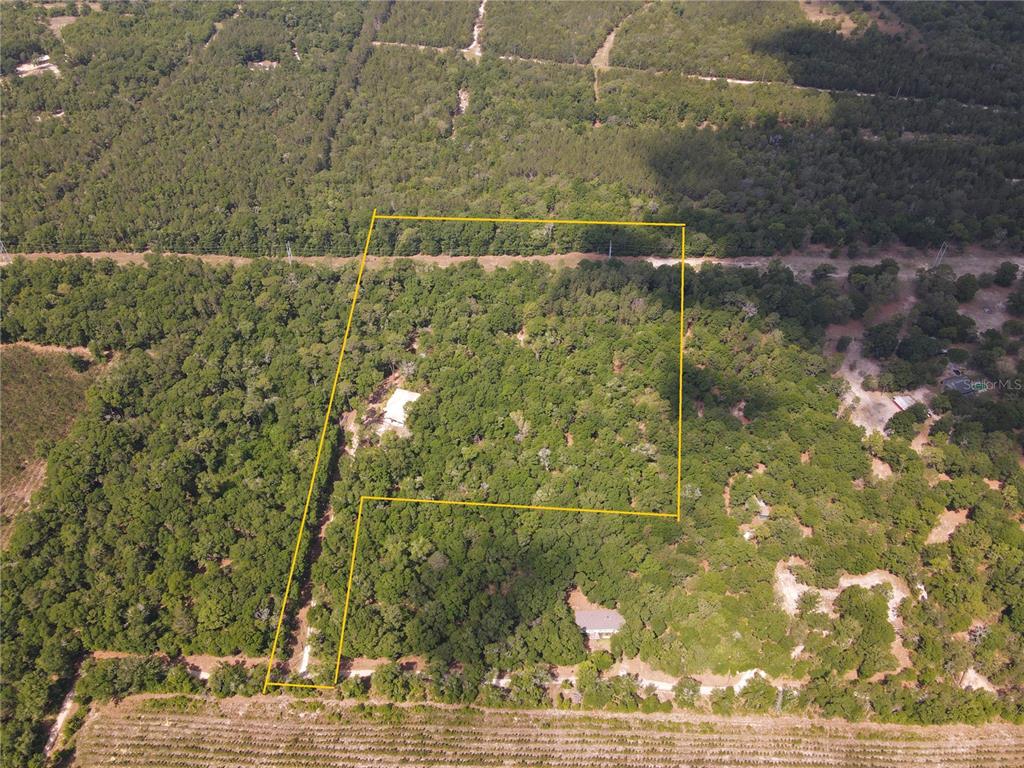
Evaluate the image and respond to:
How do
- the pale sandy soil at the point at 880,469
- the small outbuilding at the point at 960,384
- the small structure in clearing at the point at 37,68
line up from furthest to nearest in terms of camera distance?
the small structure in clearing at the point at 37,68 < the small outbuilding at the point at 960,384 < the pale sandy soil at the point at 880,469

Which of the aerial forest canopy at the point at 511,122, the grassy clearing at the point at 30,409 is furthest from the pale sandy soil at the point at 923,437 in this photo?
the grassy clearing at the point at 30,409

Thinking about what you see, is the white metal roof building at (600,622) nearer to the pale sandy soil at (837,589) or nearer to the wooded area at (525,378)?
the wooded area at (525,378)

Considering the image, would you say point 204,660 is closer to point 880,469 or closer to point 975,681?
point 975,681

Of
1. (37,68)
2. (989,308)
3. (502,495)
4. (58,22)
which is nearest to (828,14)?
(989,308)

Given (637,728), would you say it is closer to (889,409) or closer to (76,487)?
(889,409)

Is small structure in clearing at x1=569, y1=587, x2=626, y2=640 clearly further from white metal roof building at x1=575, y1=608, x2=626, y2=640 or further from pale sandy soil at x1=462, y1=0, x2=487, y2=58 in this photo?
pale sandy soil at x1=462, y1=0, x2=487, y2=58
